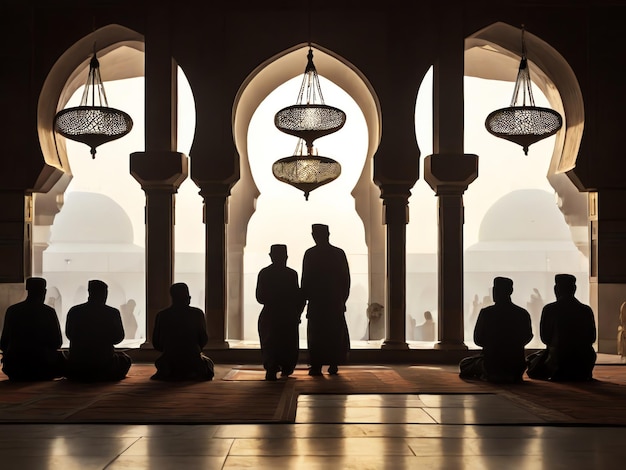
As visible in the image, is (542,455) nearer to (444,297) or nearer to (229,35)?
(444,297)

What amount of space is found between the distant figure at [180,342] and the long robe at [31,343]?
841mm

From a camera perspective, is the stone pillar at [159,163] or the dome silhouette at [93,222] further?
the dome silhouette at [93,222]

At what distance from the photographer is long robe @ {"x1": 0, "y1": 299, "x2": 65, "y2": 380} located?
263 inches

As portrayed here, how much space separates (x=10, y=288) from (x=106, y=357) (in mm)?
2986

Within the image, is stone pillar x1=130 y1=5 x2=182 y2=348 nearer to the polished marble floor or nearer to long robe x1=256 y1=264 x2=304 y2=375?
long robe x1=256 y1=264 x2=304 y2=375

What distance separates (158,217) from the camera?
8.95m

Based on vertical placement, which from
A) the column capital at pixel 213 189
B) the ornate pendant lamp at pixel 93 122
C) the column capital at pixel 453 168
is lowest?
the column capital at pixel 213 189

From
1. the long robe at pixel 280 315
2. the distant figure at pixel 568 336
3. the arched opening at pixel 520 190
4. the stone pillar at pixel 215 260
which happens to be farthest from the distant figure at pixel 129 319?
the distant figure at pixel 568 336

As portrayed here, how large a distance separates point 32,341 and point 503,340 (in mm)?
3874

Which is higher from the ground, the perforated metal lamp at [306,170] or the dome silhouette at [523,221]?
the perforated metal lamp at [306,170]

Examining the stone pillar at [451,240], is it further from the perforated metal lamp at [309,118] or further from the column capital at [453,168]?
the perforated metal lamp at [309,118]

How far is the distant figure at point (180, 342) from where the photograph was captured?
6785 mm

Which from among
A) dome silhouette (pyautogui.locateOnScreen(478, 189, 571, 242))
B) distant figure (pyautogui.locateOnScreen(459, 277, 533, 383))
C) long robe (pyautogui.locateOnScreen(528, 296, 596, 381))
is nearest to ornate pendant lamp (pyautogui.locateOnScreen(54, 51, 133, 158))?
distant figure (pyautogui.locateOnScreen(459, 277, 533, 383))

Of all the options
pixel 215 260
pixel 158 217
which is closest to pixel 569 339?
pixel 215 260
